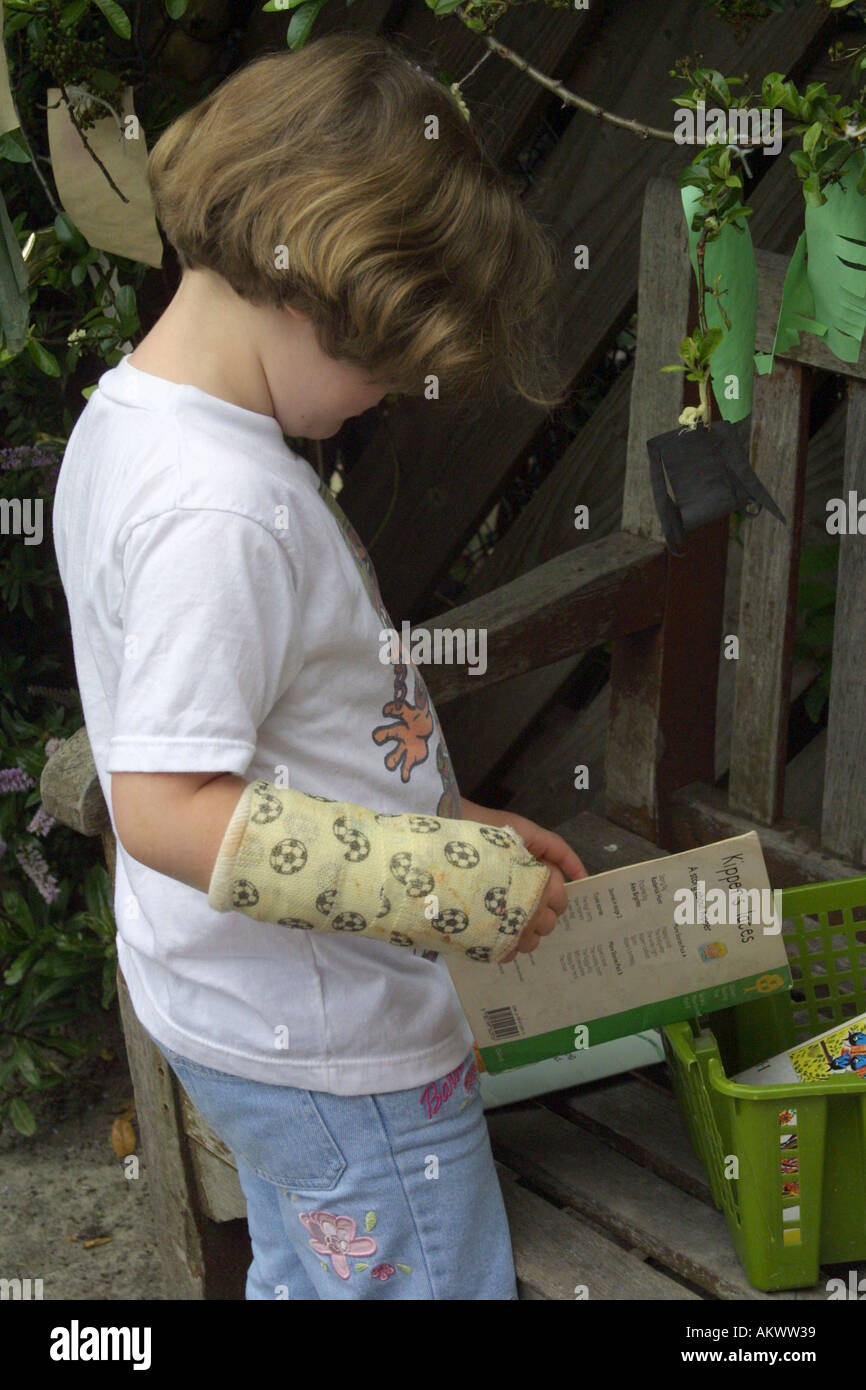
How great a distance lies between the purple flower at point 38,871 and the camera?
7.22ft

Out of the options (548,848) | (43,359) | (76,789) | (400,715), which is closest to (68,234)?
(43,359)

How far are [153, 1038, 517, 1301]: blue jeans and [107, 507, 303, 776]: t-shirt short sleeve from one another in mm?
400

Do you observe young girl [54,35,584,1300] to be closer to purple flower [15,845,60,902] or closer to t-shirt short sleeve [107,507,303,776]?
t-shirt short sleeve [107,507,303,776]

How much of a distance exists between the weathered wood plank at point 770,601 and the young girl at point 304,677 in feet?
1.71

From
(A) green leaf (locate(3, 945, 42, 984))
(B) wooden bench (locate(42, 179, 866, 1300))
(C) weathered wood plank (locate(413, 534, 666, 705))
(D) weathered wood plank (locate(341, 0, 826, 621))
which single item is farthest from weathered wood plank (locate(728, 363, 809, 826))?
(A) green leaf (locate(3, 945, 42, 984))

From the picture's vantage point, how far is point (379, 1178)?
1302 millimetres

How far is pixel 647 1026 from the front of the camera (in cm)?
136

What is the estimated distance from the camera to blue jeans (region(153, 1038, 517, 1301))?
130 cm

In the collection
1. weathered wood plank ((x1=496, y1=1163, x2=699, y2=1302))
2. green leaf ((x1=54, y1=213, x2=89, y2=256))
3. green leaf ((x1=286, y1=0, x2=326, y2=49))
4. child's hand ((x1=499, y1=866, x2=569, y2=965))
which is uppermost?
green leaf ((x1=286, y1=0, x2=326, y2=49))

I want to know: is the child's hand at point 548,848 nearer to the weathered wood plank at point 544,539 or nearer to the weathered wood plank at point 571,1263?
the weathered wood plank at point 571,1263

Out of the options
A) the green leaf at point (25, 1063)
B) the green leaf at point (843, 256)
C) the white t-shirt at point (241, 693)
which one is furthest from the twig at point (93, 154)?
the green leaf at point (25, 1063)

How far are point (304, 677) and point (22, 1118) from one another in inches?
56.4

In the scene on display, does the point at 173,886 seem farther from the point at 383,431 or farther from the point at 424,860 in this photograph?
the point at 383,431

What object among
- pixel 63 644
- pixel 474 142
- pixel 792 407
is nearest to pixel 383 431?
pixel 63 644
